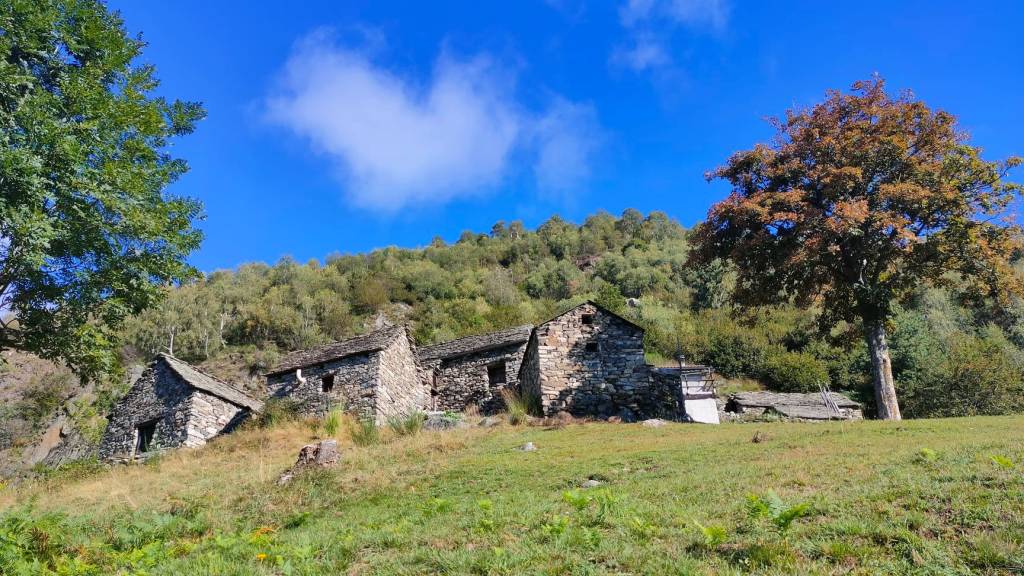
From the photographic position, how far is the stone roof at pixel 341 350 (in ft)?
79.6

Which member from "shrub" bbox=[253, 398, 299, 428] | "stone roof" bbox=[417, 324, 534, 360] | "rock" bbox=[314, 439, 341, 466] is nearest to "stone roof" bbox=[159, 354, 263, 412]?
"shrub" bbox=[253, 398, 299, 428]

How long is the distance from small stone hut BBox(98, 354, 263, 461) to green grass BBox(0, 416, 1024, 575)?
8208 millimetres

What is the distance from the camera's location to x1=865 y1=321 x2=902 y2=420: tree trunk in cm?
1875

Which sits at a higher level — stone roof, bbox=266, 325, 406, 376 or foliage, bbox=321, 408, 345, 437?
stone roof, bbox=266, 325, 406, 376

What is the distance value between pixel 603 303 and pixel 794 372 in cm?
2108

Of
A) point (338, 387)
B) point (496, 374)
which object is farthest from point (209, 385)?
point (496, 374)

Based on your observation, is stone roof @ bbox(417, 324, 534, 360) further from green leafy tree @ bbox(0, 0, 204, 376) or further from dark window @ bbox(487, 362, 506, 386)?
green leafy tree @ bbox(0, 0, 204, 376)

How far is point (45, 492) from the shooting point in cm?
1459

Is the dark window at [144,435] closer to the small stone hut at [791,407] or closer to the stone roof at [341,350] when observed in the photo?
the stone roof at [341,350]

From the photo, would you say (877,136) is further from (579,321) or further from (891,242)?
(579,321)

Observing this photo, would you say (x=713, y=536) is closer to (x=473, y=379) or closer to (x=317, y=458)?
(x=317, y=458)

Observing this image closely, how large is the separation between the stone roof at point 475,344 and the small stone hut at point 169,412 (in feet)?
26.2

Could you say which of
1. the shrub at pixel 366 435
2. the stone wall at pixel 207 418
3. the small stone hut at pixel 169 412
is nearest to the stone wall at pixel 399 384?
the shrub at pixel 366 435

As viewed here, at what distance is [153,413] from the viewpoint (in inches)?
963
